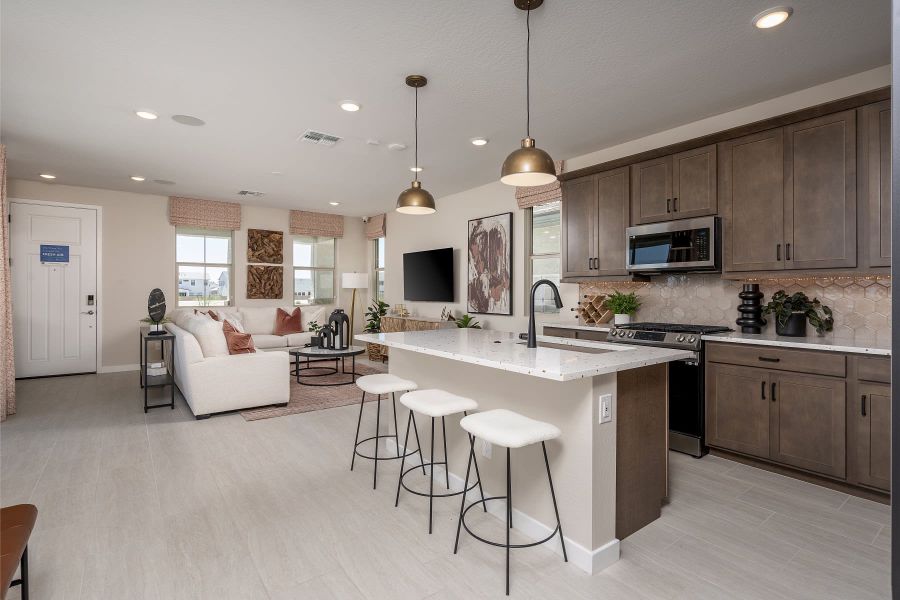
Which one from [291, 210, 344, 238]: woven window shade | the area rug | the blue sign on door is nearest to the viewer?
the area rug

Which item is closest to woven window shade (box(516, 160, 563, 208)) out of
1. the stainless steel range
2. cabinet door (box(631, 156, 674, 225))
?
cabinet door (box(631, 156, 674, 225))

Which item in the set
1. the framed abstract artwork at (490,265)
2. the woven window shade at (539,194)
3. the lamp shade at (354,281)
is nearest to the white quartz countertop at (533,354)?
the woven window shade at (539,194)

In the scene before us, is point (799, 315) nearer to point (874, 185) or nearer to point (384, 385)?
point (874, 185)

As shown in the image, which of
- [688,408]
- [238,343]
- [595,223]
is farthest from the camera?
[238,343]

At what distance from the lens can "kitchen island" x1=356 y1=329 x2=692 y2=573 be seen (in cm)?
195

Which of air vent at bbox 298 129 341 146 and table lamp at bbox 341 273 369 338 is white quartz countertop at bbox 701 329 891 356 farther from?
→ table lamp at bbox 341 273 369 338

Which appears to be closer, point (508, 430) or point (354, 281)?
point (508, 430)

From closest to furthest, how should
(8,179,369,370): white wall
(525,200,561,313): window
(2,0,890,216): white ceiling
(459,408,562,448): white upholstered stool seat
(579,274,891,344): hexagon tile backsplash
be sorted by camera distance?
(459,408,562,448): white upholstered stool seat, (2,0,890,216): white ceiling, (579,274,891,344): hexagon tile backsplash, (525,200,561,313): window, (8,179,369,370): white wall

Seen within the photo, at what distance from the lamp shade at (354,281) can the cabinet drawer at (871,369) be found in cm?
694

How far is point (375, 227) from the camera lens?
8344 mm

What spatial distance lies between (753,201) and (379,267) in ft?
21.3

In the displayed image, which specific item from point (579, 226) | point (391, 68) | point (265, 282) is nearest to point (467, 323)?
point (579, 226)

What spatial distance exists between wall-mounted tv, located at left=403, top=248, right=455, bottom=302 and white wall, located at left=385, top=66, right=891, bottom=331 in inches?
5.2

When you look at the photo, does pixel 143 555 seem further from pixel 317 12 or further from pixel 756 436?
pixel 756 436
